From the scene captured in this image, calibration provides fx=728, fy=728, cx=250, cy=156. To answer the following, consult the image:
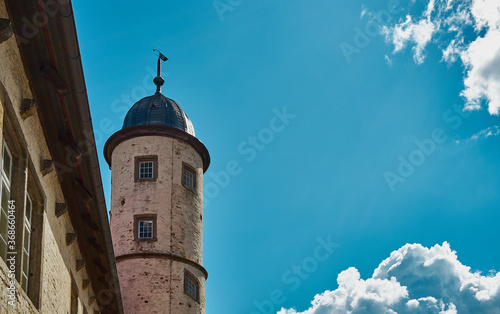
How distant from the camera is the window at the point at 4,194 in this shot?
882 centimetres

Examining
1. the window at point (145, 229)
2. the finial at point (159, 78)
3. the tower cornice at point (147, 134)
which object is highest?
the finial at point (159, 78)

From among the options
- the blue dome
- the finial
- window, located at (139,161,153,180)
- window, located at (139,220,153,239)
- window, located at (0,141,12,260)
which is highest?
the finial

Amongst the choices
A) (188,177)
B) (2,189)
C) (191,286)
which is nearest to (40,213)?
(2,189)

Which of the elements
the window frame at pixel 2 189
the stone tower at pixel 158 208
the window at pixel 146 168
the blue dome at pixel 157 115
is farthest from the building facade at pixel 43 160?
the blue dome at pixel 157 115

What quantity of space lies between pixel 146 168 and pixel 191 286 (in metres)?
5.58

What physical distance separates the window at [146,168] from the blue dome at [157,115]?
1.81m

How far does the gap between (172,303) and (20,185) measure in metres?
20.9

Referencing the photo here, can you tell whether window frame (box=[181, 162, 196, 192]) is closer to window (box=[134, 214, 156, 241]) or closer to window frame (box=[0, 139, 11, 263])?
window (box=[134, 214, 156, 241])

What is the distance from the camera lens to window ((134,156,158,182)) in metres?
32.0

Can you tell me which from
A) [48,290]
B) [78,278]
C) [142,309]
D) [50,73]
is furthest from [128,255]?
[50,73]

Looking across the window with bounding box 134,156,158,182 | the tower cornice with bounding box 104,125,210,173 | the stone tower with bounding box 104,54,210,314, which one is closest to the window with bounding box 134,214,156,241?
the stone tower with bounding box 104,54,210,314

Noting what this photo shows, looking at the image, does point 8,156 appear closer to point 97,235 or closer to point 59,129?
point 59,129

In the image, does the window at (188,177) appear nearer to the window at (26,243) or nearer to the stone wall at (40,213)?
the stone wall at (40,213)

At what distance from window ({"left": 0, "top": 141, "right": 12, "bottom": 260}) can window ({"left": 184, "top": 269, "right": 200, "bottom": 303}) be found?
2170 cm
